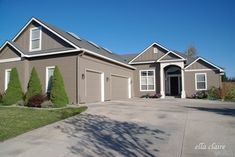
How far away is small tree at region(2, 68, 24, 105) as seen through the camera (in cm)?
1672

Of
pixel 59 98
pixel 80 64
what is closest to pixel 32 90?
pixel 59 98

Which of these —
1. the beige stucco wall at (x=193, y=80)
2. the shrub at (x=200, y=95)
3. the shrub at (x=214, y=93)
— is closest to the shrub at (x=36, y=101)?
the shrub at (x=200, y=95)

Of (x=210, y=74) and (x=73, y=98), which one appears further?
(x=210, y=74)

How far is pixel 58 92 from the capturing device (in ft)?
49.6

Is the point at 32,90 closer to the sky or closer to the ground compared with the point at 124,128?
closer to the sky

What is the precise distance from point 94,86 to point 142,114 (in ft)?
23.1

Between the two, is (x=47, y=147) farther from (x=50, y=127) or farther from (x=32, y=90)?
(x=32, y=90)

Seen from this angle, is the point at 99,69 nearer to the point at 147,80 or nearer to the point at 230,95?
the point at 147,80

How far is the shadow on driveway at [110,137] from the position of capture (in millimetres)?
6402

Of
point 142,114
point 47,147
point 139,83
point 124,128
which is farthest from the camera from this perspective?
point 139,83

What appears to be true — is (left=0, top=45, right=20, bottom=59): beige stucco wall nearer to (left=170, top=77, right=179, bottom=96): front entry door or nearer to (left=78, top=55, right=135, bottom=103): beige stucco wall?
(left=78, top=55, right=135, bottom=103): beige stucco wall

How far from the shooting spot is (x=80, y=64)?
16.1 m

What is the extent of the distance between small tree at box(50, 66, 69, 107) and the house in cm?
84

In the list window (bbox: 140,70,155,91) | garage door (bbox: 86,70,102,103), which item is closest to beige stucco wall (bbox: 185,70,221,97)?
window (bbox: 140,70,155,91)
